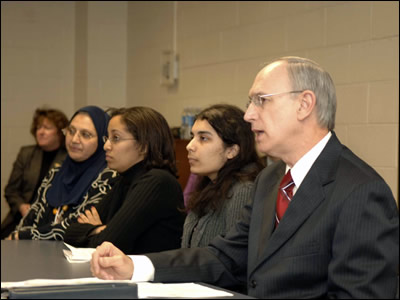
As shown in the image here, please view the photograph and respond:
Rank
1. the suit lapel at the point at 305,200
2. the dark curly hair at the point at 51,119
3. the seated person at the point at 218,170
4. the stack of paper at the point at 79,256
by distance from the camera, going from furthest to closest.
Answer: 1. the dark curly hair at the point at 51,119
2. the seated person at the point at 218,170
3. the stack of paper at the point at 79,256
4. the suit lapel at the point at 305,200

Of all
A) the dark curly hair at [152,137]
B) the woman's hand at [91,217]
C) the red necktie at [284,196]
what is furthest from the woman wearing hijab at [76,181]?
the red necktie at [284,196]

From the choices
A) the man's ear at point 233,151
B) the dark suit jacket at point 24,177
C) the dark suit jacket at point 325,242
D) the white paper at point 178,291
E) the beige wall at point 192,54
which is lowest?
the dark suit jacket at point 24,177

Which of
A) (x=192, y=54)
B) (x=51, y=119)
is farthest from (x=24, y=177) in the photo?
(x=192, y=54)

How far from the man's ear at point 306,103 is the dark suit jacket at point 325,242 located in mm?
115

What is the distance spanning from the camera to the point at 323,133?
1.97 m

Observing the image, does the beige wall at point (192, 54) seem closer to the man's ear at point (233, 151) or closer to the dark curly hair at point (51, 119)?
the dark curly hair at point (51, 119)

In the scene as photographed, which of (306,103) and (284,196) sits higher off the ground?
(306,103)

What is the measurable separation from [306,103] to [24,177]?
163 inches

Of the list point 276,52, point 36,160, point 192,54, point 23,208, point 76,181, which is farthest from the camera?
point 36,160

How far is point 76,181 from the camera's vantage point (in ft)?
12.9

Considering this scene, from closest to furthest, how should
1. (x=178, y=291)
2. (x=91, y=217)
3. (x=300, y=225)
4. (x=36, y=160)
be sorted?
1. (x=178, y=291)
2. (x=300, y=225)
3. (x=91, y=217)
4. (x=36, y=160)

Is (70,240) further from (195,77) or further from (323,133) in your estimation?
(195,77)

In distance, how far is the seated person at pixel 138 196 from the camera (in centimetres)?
296

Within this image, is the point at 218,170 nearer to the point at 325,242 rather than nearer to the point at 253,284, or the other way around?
the point at 253,284
